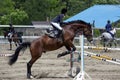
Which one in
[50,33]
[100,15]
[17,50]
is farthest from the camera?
[100,15]

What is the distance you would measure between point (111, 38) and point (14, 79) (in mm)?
13580

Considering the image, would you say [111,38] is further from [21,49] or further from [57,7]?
[57,7]

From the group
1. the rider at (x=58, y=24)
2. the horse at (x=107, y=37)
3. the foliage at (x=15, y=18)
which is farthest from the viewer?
the foliage at (x=15, y=18)

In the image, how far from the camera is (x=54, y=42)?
13.3 m

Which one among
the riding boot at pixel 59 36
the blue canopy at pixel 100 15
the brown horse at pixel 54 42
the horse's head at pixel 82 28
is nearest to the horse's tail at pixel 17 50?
the brown horse at pixel 54 42

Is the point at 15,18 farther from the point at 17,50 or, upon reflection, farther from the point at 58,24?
the point at 17,50

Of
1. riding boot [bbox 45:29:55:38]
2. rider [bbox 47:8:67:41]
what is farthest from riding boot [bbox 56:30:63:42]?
riding boot [bbox 45:29:55:38]

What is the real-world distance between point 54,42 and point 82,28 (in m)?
0.97

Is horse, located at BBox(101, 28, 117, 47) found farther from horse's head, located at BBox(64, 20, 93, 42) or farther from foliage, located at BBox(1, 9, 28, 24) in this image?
foliage, located at BBox(1, 9, 28, 24)

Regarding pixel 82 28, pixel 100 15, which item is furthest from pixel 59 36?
pixel 100 15

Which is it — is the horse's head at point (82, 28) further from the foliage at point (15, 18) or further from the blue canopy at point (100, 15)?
the foliage at point (15, 18)

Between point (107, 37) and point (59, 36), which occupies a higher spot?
point (59, 36)

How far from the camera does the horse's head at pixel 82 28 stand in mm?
13312

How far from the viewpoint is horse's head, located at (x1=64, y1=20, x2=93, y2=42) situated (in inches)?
524
